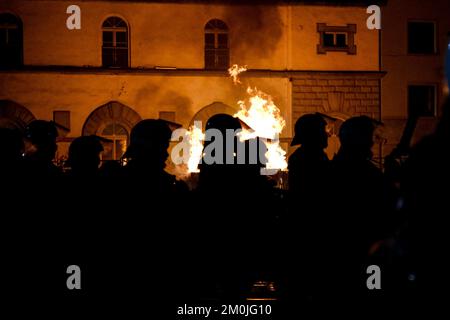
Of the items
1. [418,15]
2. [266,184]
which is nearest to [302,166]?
[266,184]

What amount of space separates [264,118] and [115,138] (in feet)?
19.4

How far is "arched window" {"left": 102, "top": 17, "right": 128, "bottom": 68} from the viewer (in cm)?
2547

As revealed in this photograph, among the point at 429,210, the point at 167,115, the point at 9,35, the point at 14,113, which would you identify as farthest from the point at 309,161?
the point at 9,35

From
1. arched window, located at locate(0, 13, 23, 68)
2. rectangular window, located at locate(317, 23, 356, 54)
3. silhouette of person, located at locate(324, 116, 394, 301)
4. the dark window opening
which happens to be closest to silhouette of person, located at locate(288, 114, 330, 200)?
silhouette of person, located at locate(324, 116, 394, 301)

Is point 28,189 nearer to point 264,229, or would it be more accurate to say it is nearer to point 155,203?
point 155,203

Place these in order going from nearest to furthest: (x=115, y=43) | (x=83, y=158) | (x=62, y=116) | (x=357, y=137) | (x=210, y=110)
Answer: (x=357, y=137)
(x=83, y=158)
(x=62, y=116)
(x=115, y=43)
(x=210, y=110)

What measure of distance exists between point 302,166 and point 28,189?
2251 millimetres

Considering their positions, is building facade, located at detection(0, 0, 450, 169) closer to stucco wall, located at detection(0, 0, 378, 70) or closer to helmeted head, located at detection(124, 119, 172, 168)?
stucco wall, located at detection(0, 0, 378, 70)

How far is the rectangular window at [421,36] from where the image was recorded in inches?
1080

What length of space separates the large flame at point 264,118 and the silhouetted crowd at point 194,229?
19.3m

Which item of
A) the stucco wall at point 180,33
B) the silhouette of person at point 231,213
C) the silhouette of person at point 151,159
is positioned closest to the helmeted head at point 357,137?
the silhouette of person at point 231,213

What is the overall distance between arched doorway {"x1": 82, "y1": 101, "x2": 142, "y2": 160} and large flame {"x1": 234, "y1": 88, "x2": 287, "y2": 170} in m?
4.21

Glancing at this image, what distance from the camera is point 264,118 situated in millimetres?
25406

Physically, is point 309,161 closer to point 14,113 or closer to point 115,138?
point 115,138
